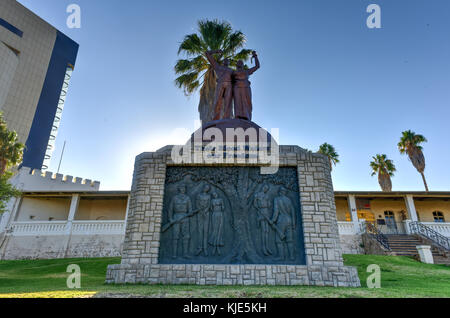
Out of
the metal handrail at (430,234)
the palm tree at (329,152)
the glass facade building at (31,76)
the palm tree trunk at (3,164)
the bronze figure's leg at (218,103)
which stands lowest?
the metal handrail at (430,234)

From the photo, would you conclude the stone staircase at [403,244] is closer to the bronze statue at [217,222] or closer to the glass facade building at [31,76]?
the bronze statue at [217,222]

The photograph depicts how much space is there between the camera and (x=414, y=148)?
25734mm

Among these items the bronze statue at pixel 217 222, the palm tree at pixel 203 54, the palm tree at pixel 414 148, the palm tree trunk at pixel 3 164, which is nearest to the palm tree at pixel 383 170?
the palm tree at pixel 414 148

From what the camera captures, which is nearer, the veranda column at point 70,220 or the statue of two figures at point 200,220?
the statue of two figures at point 200,220

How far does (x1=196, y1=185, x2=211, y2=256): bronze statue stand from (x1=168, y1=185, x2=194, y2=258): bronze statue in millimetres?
253

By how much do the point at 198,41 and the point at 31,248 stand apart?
1609 centimetres

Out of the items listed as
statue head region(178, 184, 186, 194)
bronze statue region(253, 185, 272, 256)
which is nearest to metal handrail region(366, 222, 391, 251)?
bronze statue region(253, 185, 272, 256)

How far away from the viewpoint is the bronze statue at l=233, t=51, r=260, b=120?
30.1ft

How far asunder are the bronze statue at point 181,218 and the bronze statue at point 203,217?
0.25m

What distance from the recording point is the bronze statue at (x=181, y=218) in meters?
6.62

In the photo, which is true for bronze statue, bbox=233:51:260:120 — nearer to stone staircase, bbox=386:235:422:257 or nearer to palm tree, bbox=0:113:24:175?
stone staircase, bbox=386:235:422:257

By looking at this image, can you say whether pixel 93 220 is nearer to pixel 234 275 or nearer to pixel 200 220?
pixel 200 220

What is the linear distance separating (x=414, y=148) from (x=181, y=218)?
89.2 feet
